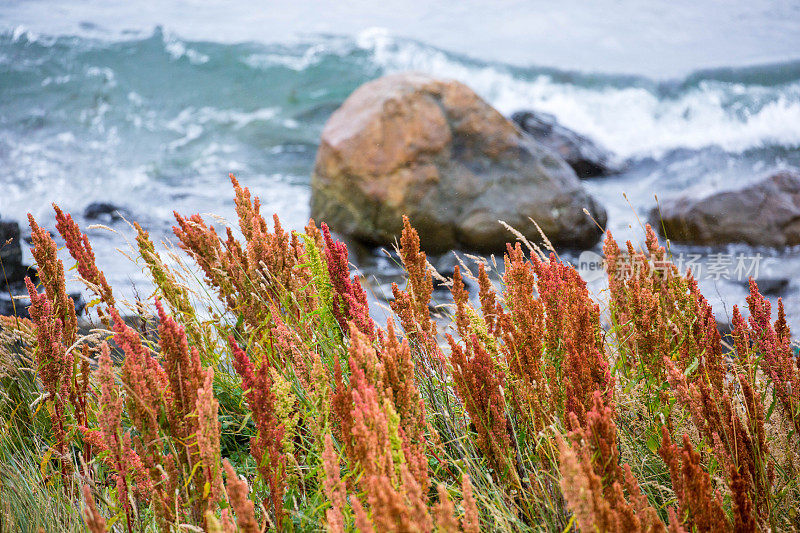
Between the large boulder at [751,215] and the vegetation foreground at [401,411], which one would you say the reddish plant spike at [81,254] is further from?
the large boulder at [751,215]

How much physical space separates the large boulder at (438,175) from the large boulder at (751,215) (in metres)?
1.16

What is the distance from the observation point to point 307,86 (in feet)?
43.3

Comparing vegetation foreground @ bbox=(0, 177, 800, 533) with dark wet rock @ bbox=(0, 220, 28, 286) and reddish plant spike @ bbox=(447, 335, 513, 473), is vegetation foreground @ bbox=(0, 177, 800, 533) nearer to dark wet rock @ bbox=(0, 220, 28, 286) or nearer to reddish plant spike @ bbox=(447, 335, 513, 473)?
reddish plant spike @ bbox=(447, 335, 513, 473)

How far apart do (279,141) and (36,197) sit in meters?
4.25

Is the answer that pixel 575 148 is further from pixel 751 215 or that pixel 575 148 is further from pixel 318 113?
pixel 318 113

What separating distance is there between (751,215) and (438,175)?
352cm

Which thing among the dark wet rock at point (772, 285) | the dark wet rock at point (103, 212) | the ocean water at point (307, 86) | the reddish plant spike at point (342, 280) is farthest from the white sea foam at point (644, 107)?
the reddish plant spike at point (342, 280)

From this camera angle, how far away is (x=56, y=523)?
2.06 metres

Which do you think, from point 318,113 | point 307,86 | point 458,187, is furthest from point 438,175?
point 307,86

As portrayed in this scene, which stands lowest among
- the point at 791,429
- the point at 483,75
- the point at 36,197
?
the point at 36,197

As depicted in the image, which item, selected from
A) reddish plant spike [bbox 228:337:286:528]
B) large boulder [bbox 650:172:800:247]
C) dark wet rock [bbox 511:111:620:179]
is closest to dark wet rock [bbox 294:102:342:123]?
dark wet rock [bbox 511:111:620:179]

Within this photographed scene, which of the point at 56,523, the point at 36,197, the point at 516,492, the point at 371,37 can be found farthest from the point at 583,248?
the point at 371,37

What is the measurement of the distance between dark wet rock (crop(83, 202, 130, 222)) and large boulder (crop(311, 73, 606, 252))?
378 centimetres

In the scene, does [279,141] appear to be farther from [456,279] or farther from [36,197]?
[456,279]
